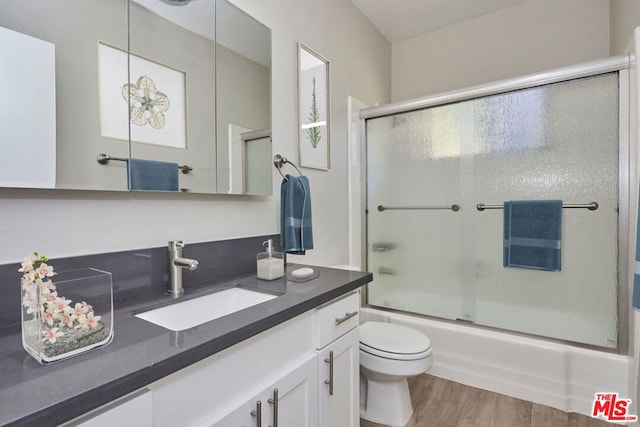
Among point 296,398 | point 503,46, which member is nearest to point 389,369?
point 296,398

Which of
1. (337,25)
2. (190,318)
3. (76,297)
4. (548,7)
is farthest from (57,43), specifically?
(548,7)

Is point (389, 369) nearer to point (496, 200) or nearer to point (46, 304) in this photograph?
point (496, 200)

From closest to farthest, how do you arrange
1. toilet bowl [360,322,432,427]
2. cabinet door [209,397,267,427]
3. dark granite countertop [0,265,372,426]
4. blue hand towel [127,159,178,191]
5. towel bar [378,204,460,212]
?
dark granite countertop [0,265,372,426]
cabinet door [209,397,267,427]
blue hand towel [127,159,178,191]
toilet bowl [360,322,432,427]
towel bar [378,204,460,212]

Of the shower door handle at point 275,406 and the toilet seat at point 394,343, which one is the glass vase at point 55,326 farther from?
the toilet seat at point 394,343

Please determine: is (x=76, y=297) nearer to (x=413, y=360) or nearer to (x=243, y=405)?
(x=243, y=405)

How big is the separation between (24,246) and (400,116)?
2.20 m

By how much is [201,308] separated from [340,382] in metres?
0.61

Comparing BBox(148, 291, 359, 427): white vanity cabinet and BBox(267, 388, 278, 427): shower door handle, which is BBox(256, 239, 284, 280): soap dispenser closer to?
BBox(148, 291, 359, 427): white vanity cabinet

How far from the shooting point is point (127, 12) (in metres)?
1.05

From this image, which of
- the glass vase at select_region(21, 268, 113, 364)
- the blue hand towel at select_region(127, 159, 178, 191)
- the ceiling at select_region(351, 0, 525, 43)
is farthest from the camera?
the ceiling at select_region(351, 0, 525, 43)

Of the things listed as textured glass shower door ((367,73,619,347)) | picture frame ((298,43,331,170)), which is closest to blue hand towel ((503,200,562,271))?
textured glass shower door ((367,73,619,347))

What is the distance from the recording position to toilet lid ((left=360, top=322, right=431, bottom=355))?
5.17 ft

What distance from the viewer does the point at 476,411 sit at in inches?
69.0

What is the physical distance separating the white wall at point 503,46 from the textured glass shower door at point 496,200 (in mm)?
720
